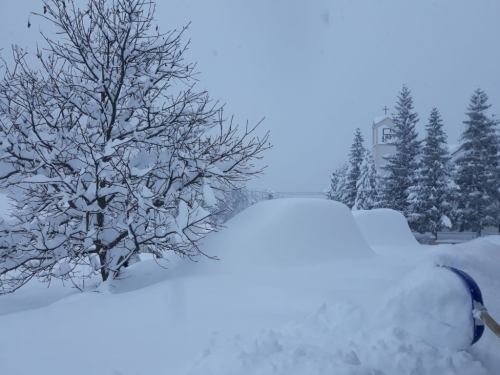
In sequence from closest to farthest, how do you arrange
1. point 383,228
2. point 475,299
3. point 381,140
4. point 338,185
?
1. point 475,299
2. point 383,228
3. point 381,140
4. point 338,185

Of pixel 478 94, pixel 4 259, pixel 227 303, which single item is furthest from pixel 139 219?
pixel 478 94

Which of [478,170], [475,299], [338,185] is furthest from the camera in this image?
[338,185]

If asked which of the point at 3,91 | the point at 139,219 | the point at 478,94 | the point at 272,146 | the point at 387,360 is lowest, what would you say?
the point at 387,360

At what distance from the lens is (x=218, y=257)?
5383 millimetres

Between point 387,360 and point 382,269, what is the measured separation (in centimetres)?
298

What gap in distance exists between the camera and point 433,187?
22172 millimetres

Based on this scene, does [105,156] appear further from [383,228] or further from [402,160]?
[402,160]

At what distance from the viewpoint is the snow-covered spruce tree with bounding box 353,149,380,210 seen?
26.3m

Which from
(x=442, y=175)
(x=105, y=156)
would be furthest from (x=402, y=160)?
(x=105, y=156)

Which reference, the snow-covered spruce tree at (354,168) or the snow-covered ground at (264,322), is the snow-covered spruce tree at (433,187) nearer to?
the snow-covered spruce tree at (354,168)

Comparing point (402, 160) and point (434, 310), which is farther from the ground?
point (402, 160)

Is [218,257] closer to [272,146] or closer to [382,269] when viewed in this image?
[272,146]

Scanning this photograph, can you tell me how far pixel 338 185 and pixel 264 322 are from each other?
3091cm

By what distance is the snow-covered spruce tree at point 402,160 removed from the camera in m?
23.4
